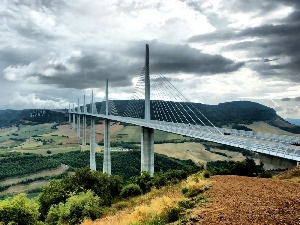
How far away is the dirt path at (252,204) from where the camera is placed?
12656 mm

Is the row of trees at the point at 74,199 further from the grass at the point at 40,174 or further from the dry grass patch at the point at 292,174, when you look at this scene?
the grass at the point at 40,174

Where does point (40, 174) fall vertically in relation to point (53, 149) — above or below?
below

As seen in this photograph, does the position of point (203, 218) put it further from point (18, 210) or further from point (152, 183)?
point (152, 183)

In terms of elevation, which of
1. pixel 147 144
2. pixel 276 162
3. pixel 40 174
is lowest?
pixel 40 174

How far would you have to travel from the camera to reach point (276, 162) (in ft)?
79.7

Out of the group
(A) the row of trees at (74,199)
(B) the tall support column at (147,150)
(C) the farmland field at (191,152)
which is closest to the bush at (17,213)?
(A) the row of trees at (74,199)

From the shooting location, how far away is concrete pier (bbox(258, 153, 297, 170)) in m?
23.2

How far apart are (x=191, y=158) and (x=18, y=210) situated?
347ft

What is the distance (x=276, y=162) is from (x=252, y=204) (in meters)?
10.8

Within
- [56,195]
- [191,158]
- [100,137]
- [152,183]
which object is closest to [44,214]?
[56,195]

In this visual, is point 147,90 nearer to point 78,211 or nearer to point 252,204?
point 78,211

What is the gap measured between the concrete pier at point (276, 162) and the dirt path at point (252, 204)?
404 cm

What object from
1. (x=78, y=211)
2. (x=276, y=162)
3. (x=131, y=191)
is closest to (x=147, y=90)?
(x=131, y=191)

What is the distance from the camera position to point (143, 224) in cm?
1469
